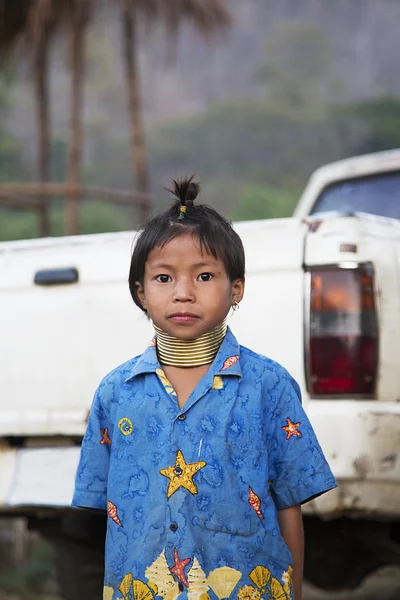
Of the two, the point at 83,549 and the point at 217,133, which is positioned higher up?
the point at 217,133

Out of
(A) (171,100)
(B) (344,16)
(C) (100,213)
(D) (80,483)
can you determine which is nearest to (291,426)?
(D) (80,483)

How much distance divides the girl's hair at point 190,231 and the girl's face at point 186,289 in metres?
0.02

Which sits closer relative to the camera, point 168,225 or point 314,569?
point 168,225

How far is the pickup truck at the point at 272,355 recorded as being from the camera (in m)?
2.80

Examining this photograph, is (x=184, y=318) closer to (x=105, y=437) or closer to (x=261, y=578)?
(x=105, y=437)

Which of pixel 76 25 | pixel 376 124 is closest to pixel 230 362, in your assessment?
pixel 76 25

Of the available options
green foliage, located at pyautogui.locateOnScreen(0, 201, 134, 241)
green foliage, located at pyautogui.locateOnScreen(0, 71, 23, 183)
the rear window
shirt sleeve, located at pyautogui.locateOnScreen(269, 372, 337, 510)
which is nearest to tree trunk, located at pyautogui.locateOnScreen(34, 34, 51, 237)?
the rear window

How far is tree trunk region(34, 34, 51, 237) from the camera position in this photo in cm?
1025

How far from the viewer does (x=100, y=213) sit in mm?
45531

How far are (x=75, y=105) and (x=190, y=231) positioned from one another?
350 inches

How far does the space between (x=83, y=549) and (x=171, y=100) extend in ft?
203

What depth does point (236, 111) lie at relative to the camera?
187 feet

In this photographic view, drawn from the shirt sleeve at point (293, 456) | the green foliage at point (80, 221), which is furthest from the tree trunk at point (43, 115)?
the green foliage at point (80, 221)

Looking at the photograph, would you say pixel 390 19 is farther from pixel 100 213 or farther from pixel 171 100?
pixel 100 213
